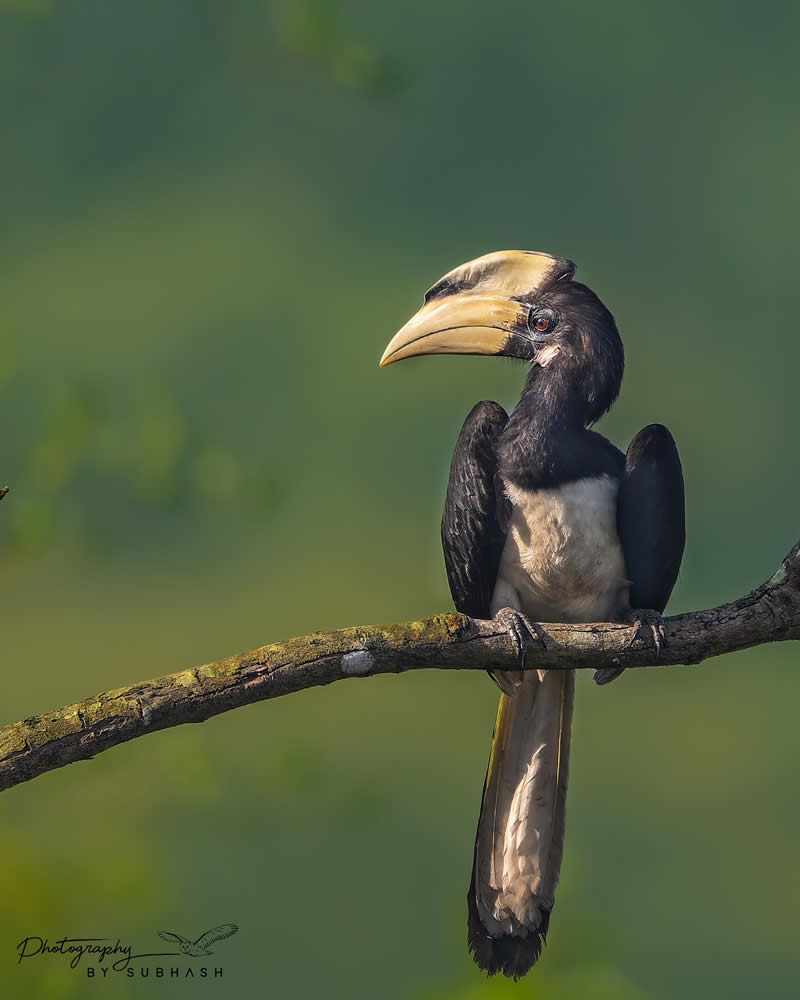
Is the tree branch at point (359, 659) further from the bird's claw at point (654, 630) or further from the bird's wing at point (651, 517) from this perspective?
the bird's wing at point (651, 517)

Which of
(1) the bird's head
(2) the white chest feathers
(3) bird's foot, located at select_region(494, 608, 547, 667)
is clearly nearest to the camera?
(3) bird's foot, located at select_region(494, 608, 547, 667)

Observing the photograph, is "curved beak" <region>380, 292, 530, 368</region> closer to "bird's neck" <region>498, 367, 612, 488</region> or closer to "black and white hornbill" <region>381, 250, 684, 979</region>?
"black and white hornbill" <region>381, 250, 684, 979</region>

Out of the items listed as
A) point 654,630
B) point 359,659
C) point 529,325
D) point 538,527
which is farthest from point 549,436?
point 359,659

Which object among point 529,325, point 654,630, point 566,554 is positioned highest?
point 529,325

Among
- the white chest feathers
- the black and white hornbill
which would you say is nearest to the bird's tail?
the black and white hornbill

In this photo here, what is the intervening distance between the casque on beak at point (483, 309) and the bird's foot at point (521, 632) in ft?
2.04

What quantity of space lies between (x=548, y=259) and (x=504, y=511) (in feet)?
1.64

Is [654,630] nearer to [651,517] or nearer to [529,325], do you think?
[651,517]

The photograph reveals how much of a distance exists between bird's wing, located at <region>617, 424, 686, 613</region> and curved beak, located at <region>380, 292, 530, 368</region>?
311 millimetres

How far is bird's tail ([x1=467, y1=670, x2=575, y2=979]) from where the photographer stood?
213 cm

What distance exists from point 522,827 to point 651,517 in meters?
0.59

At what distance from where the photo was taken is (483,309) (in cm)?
223

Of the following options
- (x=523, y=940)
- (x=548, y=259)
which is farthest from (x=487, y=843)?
(x=548, y=259)

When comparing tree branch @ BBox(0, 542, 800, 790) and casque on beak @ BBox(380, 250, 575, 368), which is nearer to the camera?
tree branch @ BBox(0, 542, 800, 790)
